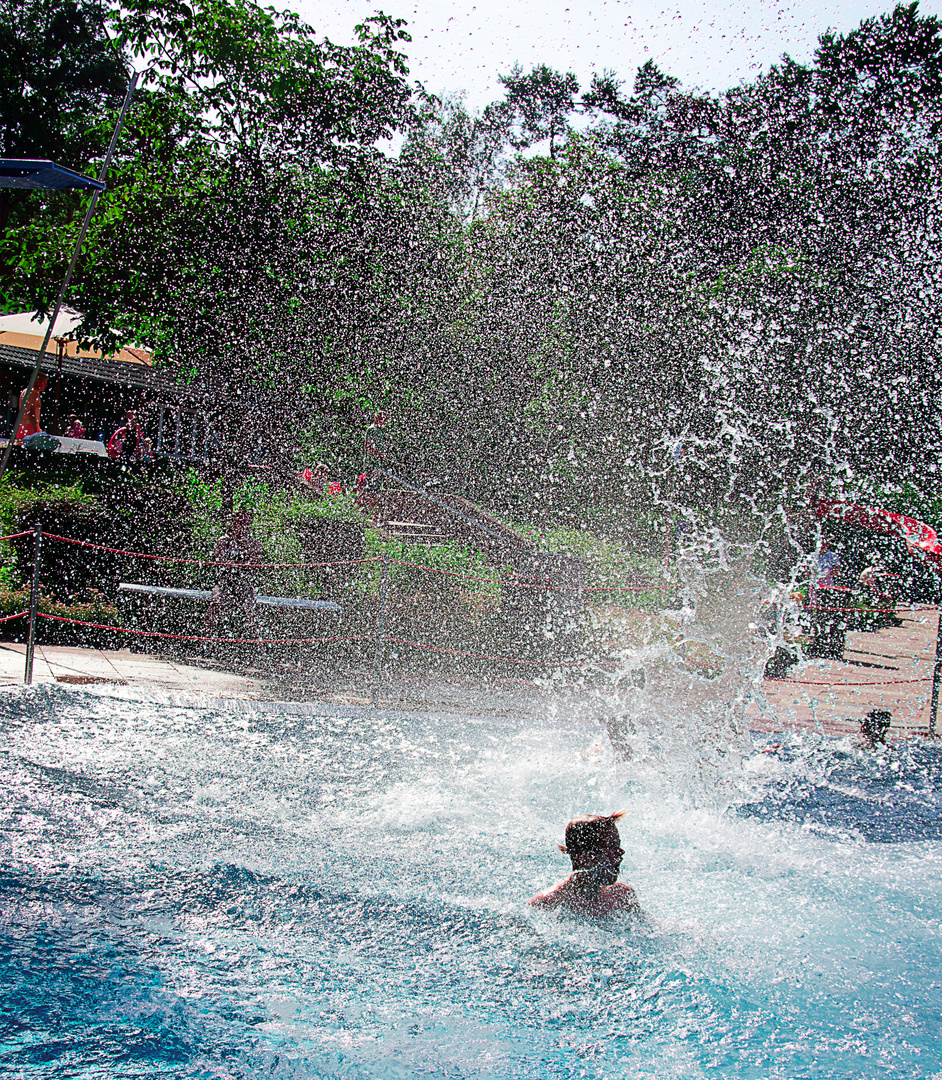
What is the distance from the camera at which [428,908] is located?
4633 millimetres

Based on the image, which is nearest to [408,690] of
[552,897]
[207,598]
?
[207,598]

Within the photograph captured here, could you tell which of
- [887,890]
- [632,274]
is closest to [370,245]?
[632,274]

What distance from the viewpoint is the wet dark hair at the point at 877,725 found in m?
7.88

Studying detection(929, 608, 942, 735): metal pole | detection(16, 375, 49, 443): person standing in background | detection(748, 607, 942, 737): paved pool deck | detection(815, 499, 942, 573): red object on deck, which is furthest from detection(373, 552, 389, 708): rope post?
detection(16, 375, 49, 443): person standing in background

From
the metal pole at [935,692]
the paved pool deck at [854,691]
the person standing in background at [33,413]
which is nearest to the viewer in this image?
the metal pole at [935,692]

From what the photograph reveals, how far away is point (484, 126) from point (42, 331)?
78.3 ft

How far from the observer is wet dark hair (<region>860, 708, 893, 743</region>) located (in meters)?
7.88

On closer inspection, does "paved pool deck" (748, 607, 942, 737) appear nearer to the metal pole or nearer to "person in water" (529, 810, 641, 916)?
the metal pole

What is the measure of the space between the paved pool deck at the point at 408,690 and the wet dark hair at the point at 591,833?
3898 millimetres

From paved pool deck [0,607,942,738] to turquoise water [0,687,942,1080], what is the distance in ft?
2.37

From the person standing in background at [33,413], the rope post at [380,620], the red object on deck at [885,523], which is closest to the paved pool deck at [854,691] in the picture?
the red object on deck at [885,523]

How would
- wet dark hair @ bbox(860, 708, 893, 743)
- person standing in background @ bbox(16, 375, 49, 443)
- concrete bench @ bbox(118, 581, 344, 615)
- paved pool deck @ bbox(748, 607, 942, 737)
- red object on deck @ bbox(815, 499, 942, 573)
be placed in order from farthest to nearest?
person standing in background @ bbox(16, 375, 49, 443)
red object on deck @ bbox(815, 499, 942, 573)
concrete bench @ bbox(118, 581, 344, 615)
paved pool deck @ bbox(748, 607, 942, 737)
wet dark hair @ bbox(860, 708, 893, 743)

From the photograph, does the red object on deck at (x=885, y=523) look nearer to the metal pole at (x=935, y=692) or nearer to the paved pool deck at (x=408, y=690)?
the paved pool deck at (x=408, y=690)

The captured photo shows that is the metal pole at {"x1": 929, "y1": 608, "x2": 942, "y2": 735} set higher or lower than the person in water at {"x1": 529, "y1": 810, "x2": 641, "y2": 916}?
higher
